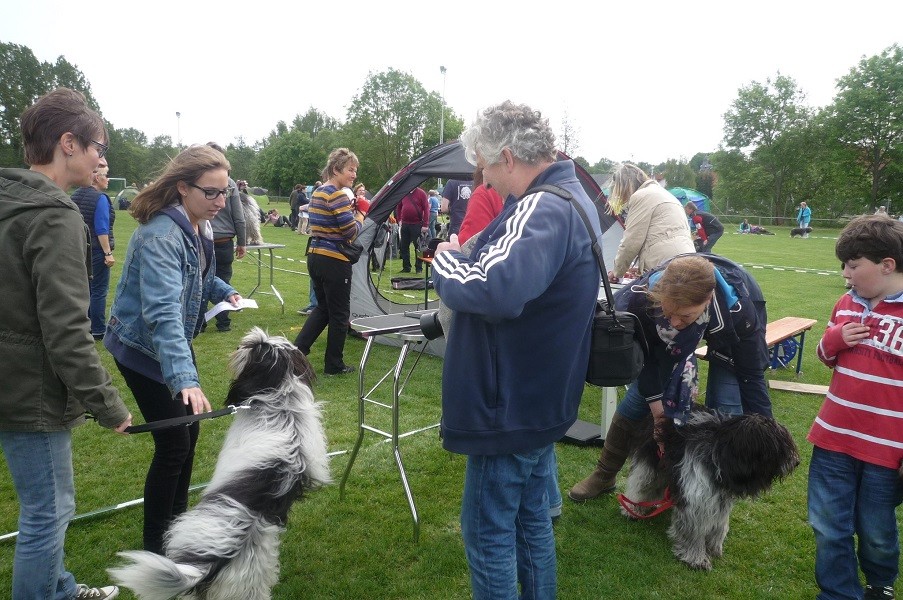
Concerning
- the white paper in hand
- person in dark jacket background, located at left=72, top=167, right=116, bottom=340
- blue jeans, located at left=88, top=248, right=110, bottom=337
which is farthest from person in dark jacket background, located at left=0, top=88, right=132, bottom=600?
blue jeans, located at left=88, top=248, right=110, bottom=337

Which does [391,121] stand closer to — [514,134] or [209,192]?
[209,192]

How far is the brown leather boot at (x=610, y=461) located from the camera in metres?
3.08

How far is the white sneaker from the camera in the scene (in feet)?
7.39

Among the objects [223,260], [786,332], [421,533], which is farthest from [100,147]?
[786,332]

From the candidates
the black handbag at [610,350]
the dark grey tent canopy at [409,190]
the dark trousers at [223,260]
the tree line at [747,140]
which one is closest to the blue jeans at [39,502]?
the black handbag at [610,350]

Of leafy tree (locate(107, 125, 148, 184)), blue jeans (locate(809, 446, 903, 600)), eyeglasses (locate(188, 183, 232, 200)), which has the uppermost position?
leafy tree (locate(107, 125, 148, 184))

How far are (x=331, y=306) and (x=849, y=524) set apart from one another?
4.03 m

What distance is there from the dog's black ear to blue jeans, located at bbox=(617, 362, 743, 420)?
27cm

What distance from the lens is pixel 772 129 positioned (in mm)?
45719

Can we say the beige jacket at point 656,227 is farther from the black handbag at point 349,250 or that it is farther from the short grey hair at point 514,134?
the short grey hair at point 514,134

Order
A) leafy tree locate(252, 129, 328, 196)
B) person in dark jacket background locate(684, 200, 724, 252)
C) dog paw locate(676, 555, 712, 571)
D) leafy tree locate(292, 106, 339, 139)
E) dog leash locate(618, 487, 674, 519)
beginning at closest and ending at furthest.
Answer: dog paw locate(676, 555, 712, 571) < dog leash locate(618, 487, 674, 519) < person in dark jacket background locate(684, 200, 724, 252) < leafy tree locate(252, 129, 328, 196) < leafy tree locate(292, 106, 339, 139)

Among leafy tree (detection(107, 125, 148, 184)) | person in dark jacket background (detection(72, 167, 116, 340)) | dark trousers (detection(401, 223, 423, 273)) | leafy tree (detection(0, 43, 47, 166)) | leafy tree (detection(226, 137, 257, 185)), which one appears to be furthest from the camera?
leafy tree (detection(226, 137, 257, 185))

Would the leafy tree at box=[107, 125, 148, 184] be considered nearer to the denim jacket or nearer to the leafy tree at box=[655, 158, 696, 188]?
the leafy tree at box=[655, 158, 696, 188]

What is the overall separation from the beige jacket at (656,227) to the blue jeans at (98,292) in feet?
17.3
